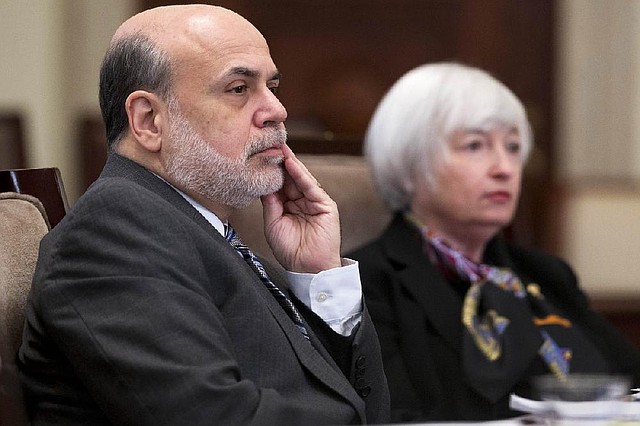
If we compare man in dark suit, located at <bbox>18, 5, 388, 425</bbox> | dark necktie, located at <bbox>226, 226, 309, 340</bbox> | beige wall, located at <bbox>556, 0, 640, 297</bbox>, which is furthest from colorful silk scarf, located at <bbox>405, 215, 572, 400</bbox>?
beige wall, located at <bbox>556, 0, 640, 297</bbox>

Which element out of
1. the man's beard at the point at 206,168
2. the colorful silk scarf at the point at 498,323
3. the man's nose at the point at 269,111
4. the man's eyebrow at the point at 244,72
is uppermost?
the man's eyebrow at the point at 244,72

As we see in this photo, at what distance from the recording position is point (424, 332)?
2561 mm

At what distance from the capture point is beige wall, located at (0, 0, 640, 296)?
5.00 meters

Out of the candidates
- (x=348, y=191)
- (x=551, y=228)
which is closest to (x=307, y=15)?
(x=551, y=228)

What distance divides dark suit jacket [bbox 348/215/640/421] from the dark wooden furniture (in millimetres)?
789

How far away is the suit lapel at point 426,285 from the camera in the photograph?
2.61 meters

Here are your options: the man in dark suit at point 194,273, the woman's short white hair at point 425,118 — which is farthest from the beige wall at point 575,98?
the man in dark suit at point 194,273

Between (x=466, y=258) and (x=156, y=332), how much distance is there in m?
1.44

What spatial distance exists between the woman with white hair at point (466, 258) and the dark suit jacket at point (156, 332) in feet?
2.71

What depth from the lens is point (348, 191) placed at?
2869 mm

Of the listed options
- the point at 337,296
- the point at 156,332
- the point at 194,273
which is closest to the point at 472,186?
the point at 337,296

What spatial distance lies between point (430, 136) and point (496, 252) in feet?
1.23

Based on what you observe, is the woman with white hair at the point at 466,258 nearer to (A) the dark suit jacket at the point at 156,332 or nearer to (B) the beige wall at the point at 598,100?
(A) the dark suit jacket at the point at 156,332

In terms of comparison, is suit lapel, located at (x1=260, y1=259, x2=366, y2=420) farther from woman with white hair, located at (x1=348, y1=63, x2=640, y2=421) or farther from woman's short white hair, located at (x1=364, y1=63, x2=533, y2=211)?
woman's short white hair, located at (x1=364, y1=63, x2=533, y2=211)
